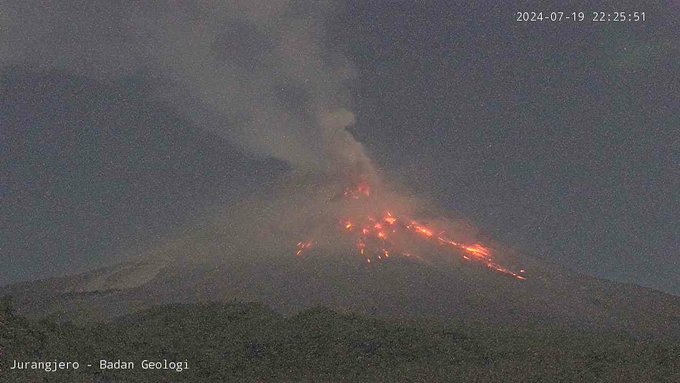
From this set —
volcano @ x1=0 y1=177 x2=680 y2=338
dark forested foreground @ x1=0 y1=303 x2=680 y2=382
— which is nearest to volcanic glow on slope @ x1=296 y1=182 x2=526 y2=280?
volcano @ x1=0 y1=177 x2=680 y2=338

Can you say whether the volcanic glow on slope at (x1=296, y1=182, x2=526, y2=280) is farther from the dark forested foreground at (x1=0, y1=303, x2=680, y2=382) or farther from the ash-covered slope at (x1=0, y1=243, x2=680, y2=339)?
the dark forested foreground at (x1=0, y1=303, x2=680, y2=382)

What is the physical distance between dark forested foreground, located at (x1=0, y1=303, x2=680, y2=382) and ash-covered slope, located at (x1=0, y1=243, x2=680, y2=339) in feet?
45.6

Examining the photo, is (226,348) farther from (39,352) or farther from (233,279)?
(233,279)

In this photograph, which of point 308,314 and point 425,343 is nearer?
point 425,343

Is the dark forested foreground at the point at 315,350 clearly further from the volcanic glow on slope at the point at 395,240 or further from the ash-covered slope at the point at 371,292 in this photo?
the volcanic glow on slope at the point at 395,240

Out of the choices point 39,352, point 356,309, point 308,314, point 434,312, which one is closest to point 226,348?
point 308,314

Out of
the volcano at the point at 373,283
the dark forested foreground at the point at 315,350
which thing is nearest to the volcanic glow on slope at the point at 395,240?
the volcano at the point at 373,283

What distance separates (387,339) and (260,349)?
10202 millimetres

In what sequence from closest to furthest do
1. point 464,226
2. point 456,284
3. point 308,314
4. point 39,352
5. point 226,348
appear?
point 39,352
point 226,348
point 308,314
point 456,284
point 464,226

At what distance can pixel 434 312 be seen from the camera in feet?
221

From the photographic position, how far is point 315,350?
44.7 m

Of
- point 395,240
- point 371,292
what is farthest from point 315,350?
point 395,240

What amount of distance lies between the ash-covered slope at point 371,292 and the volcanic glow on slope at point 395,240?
4.18 metres

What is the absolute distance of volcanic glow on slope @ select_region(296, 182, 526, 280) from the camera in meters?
93.0
